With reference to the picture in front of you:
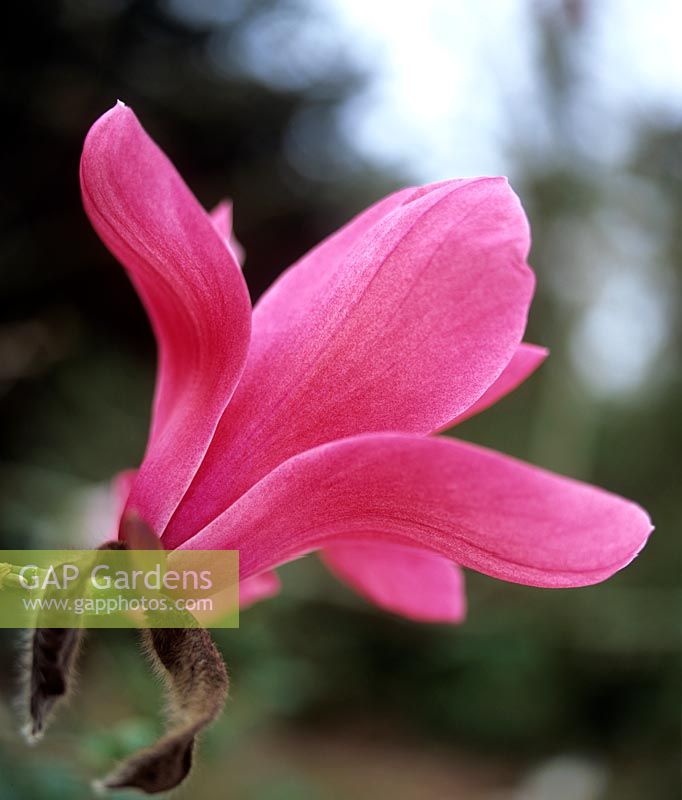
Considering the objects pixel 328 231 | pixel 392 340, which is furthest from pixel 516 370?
pixel 328 231

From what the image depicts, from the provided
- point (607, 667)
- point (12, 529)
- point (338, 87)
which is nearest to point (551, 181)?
point (338, 87)

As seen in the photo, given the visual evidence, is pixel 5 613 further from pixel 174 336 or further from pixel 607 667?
pixel 607 667

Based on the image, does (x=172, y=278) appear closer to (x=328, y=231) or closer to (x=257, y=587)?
(x=257, y=587)

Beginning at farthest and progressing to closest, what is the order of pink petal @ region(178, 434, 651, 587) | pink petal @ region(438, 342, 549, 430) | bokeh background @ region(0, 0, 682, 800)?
1. bokeh background @ region(0, 0, 682, 800)
2. pink petal @ region(438, 342, 549, 430)
3. pink petal @ region(178, 434, 651, 587)

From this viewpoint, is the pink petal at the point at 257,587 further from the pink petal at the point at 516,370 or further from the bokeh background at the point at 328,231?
the bokeh background at the point at 328,231

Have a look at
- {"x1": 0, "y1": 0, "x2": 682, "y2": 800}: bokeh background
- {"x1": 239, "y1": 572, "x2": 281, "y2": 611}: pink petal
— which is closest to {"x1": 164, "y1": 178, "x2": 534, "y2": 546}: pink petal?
{"x1": 239, "y1": 572, "x2": 281, "y2": 611}: pink petal

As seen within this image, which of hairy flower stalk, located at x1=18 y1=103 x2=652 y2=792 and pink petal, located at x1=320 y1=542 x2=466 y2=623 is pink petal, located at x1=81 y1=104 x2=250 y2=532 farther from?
pink petal, located at x1=320 y1=542 x2=466 y2=623
